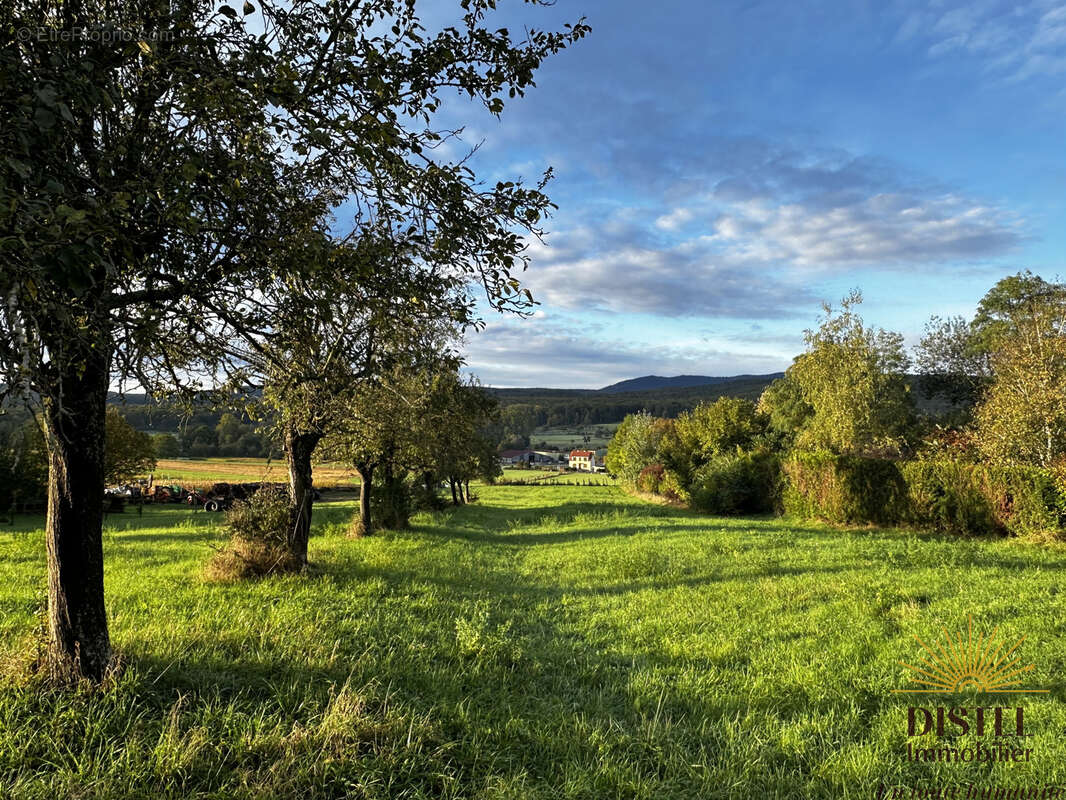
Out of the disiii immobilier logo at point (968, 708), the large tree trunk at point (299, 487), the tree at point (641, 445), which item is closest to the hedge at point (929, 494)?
the disiii immobilier logo at point (968, 708)

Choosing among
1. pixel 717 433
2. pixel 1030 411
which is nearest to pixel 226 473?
pixel 717 433

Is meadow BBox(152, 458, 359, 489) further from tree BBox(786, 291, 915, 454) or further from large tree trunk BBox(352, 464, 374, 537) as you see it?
tree BBox(786, 291, 915, 454)

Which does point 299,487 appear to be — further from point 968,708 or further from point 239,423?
point 968,708

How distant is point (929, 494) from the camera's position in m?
18.8

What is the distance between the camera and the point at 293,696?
5.09 m

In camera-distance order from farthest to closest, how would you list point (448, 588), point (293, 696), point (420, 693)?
point (448, 588) → point (420, 693) → point (293, 696)

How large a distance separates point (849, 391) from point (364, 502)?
27.9 metres

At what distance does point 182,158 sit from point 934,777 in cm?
830

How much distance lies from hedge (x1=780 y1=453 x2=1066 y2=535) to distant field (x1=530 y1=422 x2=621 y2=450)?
12143cm

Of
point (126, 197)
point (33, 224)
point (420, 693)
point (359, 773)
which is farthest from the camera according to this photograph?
point (420, 693)

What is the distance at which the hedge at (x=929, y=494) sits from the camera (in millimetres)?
15672

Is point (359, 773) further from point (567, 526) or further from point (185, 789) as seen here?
point (567, 526)

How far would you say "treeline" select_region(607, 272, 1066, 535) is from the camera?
58.4ft

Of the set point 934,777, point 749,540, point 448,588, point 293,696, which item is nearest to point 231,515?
point 448,588
